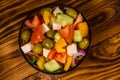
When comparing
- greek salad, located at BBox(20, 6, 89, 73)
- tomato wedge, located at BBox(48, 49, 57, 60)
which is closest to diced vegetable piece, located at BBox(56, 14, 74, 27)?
greek salad, located at BBox(20, 6, 89, 73)

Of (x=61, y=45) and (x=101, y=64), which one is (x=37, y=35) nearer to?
(x=61, y=45)

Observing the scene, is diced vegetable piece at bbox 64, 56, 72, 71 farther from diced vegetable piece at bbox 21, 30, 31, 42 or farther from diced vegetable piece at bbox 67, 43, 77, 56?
diced vegetable piece at bbox 21, 30, 31, 42

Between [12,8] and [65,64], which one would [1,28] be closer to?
[12,8]

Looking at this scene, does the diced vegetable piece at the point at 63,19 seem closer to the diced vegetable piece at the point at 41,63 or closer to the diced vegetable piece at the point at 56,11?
the diced vegetable piece at the point at 56,11

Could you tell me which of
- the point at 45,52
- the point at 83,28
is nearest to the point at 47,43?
the point at 45,52

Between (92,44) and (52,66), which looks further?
(92,44)

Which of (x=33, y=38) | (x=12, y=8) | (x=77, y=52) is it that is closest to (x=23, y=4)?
(x=12, y=8)
